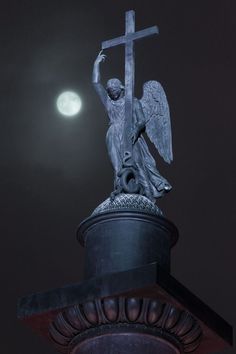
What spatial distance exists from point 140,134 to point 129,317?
2.43 m

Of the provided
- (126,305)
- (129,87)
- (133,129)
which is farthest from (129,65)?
(126,305)

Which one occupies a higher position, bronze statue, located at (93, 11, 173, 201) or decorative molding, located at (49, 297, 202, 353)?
bronze statue, located at (93, 11, 173, 201)

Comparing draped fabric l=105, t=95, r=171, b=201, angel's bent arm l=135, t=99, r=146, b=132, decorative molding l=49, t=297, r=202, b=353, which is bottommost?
decorative molding l=49, t=297, r=202, b=353

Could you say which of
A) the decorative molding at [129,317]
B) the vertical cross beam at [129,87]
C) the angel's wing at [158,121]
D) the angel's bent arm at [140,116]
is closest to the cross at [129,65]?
the vertical cross beam at [129,87]

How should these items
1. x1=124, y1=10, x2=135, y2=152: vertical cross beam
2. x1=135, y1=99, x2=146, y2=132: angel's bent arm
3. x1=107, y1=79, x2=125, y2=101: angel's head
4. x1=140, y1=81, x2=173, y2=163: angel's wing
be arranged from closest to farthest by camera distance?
1. x1=124, y1=10, x2=135, y2=152: vertical cross beam
2. x1=135, y1=99, x2=146, y2=132: angel's bent arm
3. x1=107, y1=79, x2=125, y2=101: angel's head
4. x1=140, y1=81, x2=173, y2=163: angel's wing

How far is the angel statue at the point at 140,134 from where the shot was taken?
12.9 metres

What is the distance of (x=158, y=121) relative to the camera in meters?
13.9

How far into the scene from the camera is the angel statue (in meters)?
12.9

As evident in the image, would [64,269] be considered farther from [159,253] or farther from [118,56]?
[159,253]

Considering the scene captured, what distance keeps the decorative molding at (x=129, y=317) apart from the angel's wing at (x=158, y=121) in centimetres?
271

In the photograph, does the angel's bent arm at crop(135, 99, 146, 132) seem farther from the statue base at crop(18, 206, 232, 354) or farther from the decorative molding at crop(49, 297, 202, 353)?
the decorative molding at crop(49, 297, 202, 353)

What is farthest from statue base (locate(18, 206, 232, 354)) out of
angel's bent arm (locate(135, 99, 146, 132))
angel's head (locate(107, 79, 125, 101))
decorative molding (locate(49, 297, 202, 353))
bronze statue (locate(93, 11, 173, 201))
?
angel's head (locate(107, 79, 125, 101))

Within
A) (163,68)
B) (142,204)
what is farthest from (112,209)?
(163,68)

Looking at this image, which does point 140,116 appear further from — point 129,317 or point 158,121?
point 129,317
